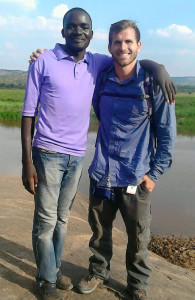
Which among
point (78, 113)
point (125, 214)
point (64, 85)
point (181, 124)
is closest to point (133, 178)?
point (125, 214)

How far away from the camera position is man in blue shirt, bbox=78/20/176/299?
270 centimetres

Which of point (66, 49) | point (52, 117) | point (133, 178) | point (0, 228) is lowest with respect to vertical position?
point (0, 228)

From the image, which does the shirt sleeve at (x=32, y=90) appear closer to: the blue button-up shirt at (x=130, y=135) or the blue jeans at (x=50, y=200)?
the blue jeans at (x=50, y=200)

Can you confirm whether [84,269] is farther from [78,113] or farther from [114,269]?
[78,113]

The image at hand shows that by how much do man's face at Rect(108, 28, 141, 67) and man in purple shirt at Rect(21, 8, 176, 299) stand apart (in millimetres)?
213

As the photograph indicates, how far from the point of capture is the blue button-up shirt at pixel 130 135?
2.71 meters

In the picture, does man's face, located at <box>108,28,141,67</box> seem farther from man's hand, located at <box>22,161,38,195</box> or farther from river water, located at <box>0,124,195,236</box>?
river water, located at <box>0,124,195,236</box>

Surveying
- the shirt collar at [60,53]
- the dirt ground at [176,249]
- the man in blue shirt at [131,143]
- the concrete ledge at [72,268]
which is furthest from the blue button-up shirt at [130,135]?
the dirt ground at [176,249]

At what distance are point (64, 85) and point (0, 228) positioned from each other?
7.80 ft

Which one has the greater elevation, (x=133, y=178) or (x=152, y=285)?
(x=133, y=178)

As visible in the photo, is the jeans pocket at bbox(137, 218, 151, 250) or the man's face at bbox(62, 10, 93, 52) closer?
the man's face at bbox(62, 10, 93, 52)

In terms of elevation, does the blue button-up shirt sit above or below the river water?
above

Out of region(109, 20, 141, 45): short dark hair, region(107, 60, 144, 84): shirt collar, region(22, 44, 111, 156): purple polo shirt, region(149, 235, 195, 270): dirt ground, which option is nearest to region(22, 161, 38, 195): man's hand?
region(22, 44, 111, 156): purple polo shirt

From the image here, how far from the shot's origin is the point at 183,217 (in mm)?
6672
